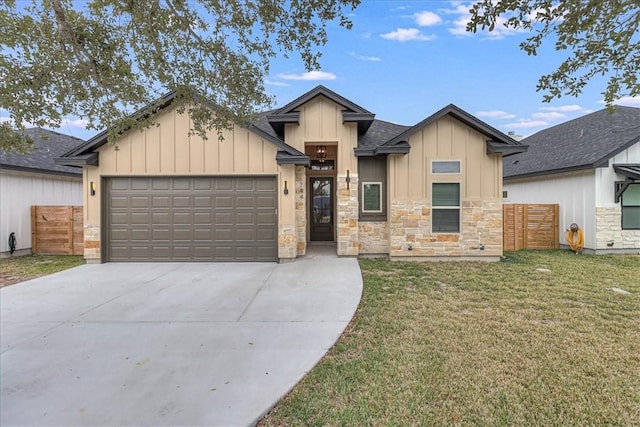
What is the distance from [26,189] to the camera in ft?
35.2

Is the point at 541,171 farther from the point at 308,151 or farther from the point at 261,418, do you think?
the point at 261,418

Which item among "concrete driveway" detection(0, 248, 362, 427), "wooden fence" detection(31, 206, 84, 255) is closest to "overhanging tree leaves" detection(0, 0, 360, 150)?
"concrete driveway" detection(0, 248, 362, 427)

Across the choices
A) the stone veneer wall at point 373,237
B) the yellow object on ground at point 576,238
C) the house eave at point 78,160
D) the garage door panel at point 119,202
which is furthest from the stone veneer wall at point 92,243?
the yellow object on ground at point 576,238

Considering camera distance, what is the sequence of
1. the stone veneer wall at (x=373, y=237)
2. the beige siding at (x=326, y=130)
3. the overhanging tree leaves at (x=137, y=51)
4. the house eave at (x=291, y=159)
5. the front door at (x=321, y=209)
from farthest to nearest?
the front door at (x=321, y=209), the stone veneer wall at (x=373, y=237), the beige siding at (x=326, y=130), the house eave at (x=291, y=159), the overhanging tree leaves at (x=137, y=51)

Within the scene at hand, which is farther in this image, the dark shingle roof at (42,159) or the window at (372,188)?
the dark shingle roof at (42,159)

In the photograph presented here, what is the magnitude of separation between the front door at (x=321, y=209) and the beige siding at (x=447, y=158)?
309cm

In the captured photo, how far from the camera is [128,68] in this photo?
176 inches

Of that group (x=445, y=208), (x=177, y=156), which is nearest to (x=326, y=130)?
(x=445, y=208)

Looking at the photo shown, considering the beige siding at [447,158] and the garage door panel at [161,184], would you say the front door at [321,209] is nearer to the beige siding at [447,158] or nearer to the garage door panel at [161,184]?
the beige siding at [447,158]

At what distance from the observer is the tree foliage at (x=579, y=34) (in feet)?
8.52

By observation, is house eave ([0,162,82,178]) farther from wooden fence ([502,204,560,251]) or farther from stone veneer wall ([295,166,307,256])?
wooden fence ([502,204,560,251])

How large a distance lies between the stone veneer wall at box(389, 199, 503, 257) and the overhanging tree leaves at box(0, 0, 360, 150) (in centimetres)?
559

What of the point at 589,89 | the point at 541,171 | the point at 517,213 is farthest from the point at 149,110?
the point at 541,171

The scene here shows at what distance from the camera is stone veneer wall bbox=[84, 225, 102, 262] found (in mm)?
8859
